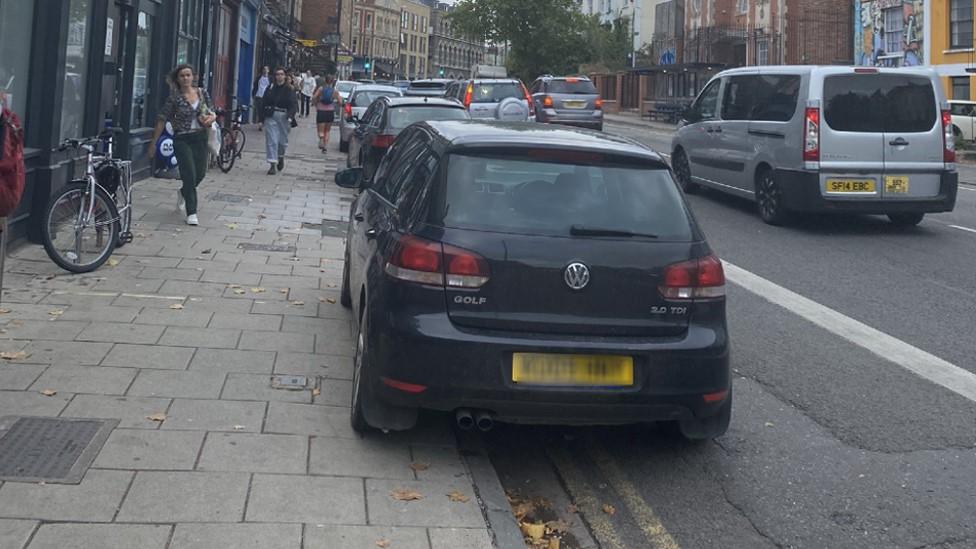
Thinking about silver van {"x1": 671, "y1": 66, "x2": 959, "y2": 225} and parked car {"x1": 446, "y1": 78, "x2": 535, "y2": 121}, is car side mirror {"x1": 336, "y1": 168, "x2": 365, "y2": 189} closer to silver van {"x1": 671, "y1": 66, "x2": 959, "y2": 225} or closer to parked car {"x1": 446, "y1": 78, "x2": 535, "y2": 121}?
silver van {"x1": 671, "y1": 66, "x2": 959, "y2": 225}

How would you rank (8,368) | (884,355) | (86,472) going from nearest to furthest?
1. (86,472)
2. (8,368)
3. (884,355)

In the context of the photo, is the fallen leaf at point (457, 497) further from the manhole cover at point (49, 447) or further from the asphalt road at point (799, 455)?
the manhole cover at point (49, 447)

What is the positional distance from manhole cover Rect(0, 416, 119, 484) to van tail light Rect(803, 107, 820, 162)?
31.1 feet

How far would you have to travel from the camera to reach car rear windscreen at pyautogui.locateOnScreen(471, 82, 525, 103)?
82.7ft

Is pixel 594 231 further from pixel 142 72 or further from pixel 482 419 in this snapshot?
pixel 142 72

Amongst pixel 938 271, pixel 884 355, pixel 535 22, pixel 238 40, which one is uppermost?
pixel 535 22

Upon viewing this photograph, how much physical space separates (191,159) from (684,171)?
26.5ft

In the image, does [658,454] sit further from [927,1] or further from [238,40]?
[927,1]

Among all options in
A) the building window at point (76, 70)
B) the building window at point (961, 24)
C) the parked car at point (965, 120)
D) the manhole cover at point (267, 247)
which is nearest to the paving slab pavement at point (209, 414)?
the manhole cover at point (267, 247)

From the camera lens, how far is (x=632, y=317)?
5156 mm

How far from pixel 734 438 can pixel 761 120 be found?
343 inches

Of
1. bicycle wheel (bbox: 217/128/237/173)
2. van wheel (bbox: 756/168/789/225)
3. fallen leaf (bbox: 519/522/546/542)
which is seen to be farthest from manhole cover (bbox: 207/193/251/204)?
fallen leaf (bbox: 519/522/546/542)

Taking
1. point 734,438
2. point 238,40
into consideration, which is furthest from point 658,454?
point 238,40

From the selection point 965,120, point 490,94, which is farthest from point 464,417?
point 965,120
